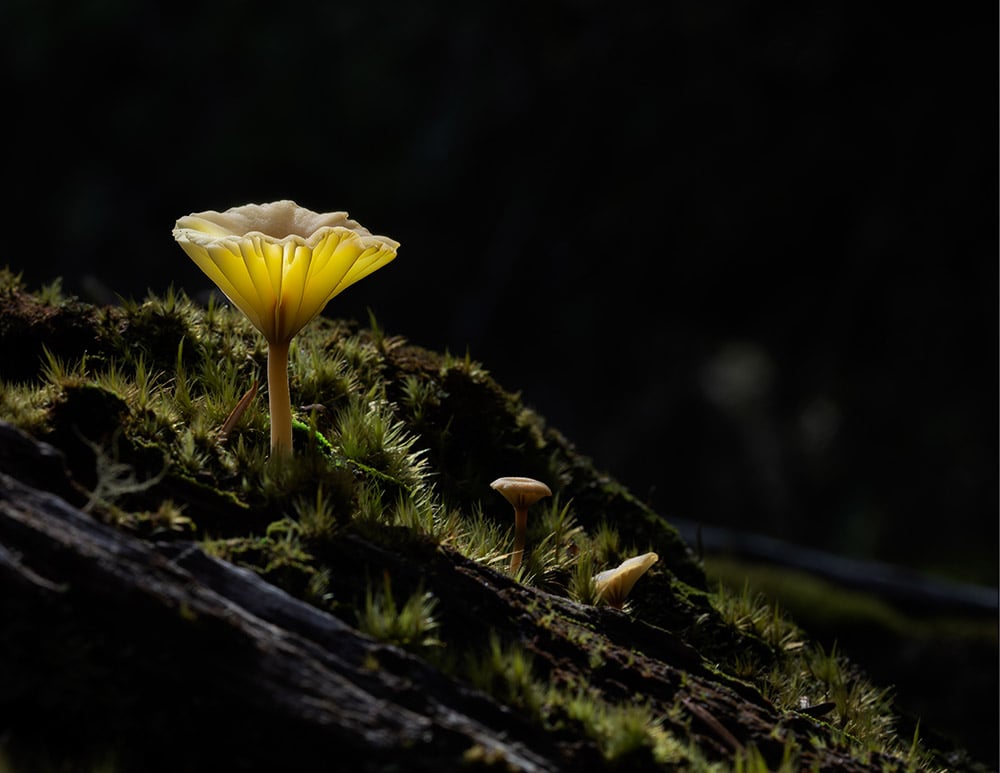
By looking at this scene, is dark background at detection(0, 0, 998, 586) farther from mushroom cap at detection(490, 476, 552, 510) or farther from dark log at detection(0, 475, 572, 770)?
dark log at detection(0, 475, 572, 770)

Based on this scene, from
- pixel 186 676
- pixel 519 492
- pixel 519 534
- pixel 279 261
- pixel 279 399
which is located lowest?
pixel 186 676

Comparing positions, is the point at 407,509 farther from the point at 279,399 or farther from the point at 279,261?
the point at 279,261

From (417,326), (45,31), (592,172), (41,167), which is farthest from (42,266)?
(592,172)

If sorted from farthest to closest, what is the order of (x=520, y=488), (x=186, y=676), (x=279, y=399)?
1. (x=520, y=488)
2. (x=279, y=399)
3. (x=186, y=676)

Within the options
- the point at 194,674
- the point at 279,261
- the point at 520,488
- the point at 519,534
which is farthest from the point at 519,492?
the point at 194,674

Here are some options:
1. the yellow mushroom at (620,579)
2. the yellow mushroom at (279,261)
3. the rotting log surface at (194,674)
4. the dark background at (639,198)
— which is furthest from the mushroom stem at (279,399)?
the dark background at (639,198)

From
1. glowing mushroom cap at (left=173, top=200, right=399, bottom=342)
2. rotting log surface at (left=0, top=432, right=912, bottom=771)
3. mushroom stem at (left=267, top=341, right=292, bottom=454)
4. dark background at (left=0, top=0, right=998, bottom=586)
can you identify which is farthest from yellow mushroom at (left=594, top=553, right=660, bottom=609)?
dark background at (left=0, top=0, right=998, bottom=586)
